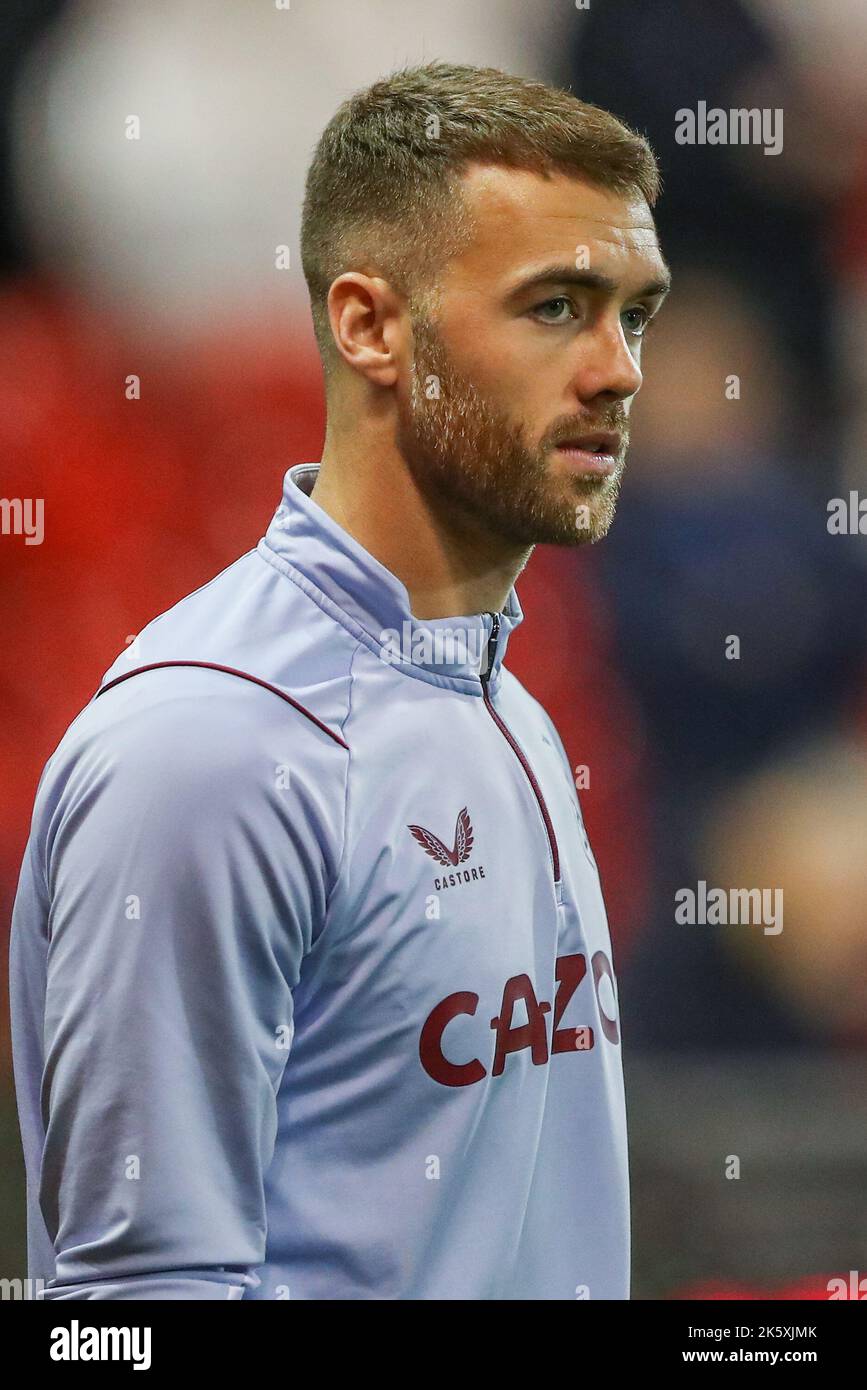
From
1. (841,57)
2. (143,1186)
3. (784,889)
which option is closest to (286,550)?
(143,1186)

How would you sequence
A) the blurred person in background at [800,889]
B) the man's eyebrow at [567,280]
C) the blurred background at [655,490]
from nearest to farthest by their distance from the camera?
the man's eyebrow at [567,280] → the blurred background at [655,490] → the blurred person in background at [800,889]

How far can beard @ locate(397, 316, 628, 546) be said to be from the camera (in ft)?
3.38

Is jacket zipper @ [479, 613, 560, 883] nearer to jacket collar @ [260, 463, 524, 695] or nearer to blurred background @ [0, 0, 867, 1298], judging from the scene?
jacket collar @ [260, 463, 524, 695]

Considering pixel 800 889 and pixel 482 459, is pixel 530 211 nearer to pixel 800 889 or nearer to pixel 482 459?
pixel 482 459

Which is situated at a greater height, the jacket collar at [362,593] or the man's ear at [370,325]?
the man's ear at [370,325]

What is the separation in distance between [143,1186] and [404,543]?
49 centimetres

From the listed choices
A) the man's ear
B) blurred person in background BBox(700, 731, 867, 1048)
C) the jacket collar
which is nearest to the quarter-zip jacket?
the jacket collar

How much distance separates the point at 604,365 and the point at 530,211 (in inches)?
4.8

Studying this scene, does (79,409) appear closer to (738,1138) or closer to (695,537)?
(695,537)

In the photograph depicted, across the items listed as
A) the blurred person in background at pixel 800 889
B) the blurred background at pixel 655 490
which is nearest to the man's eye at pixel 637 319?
the blurred background at pixel 655 490

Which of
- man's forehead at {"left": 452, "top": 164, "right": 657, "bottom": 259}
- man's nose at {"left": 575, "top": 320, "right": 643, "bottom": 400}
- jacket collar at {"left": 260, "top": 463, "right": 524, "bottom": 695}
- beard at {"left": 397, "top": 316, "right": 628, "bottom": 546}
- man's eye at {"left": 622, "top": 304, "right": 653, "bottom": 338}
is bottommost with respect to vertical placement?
jacket collar at {"left": 260, "top": 463, "right": 524, "bottom": 695}

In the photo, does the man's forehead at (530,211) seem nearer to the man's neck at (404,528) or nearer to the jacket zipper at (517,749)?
the man's neck at (404,528)

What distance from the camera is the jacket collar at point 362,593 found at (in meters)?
1.01

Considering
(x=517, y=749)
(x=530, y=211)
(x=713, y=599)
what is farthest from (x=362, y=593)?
(x=713, y=599)
